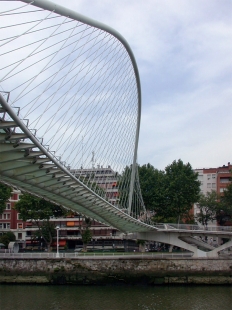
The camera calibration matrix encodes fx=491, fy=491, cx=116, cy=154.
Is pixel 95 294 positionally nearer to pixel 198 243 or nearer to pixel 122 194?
pixel 122 194

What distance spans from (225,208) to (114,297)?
4618 cm

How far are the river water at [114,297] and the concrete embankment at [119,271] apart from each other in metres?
1.74

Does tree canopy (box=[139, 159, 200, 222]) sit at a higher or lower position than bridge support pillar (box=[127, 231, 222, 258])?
higher

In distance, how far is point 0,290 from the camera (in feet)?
146

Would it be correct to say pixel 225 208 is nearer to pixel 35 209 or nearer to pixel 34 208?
pixel 35 209

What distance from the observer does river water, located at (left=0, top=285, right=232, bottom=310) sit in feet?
120

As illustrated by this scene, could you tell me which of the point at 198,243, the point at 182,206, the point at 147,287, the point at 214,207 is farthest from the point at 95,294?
the point at 214,207

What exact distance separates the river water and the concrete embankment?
174 cm

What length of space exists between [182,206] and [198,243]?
1888 centimetres

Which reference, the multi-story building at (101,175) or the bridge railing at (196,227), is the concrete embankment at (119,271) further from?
the bridge railing at (196,227)

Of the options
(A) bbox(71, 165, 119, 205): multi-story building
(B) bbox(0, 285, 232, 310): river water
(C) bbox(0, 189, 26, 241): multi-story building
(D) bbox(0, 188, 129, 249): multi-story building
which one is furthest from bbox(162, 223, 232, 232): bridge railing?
(C) bbox(0, 189, 26, 241): multi-story building

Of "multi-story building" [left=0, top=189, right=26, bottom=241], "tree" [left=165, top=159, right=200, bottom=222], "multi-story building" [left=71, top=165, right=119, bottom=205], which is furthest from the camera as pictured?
"multi-story building" [left=0, top=189, right=26, bottom=241]

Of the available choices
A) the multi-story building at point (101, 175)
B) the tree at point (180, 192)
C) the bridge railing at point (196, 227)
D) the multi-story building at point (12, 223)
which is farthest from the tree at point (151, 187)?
the multi-story building at point (12, 223)

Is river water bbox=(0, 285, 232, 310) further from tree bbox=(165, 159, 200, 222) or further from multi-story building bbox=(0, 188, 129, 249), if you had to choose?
multi-story building bbox=(0, 188, 129, 249)
